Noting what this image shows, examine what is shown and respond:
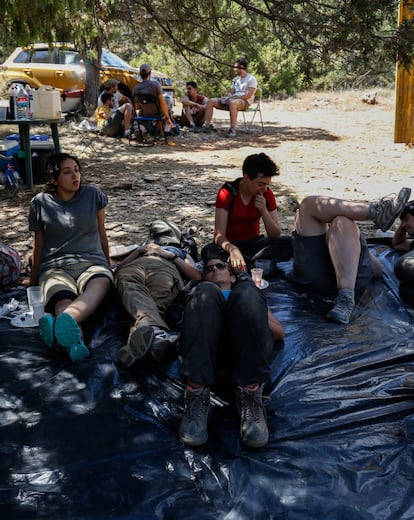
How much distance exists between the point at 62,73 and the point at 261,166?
1076 centimetres

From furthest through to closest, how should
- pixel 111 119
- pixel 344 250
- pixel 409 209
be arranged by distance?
pixel 111 119 → pixel 409 209 → pixel 344 250

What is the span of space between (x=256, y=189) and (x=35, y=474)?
7.94 ft

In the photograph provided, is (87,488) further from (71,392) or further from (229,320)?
(229,320)

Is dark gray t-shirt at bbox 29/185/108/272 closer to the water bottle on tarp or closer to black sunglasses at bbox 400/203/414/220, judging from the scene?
black sunglasses at bbox 400/203/414/220

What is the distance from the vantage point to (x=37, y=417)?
8.48 feet

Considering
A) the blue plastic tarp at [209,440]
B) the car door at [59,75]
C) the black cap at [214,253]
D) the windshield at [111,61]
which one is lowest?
the blue plastic tarp at [209,440]

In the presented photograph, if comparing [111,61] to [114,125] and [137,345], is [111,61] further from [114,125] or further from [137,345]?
[137,345]

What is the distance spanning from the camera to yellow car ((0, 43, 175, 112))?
1331 cm

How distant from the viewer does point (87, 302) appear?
3324 millimetres

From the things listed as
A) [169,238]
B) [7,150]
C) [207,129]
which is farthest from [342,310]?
[207,129]

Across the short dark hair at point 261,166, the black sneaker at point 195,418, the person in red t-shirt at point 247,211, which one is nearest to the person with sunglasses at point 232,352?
the black sneaker at point 195,418

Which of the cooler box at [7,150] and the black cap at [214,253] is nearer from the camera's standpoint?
the black cap at [214,253]

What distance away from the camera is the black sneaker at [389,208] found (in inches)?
137

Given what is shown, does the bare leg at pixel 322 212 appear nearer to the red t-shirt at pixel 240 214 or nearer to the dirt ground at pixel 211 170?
Answer: the red t-shirt at pixel 240 214
